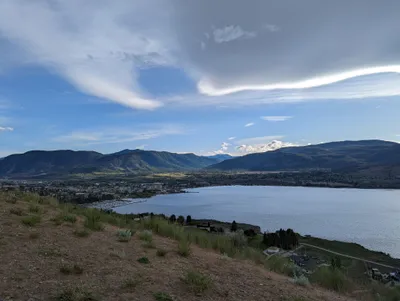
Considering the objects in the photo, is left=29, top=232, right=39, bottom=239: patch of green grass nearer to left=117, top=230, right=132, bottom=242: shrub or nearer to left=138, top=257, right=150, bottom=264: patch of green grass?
left=117, top=230, right=132, bottom=242: shrub

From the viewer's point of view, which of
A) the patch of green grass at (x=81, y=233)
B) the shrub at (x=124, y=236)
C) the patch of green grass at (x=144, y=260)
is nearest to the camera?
the patch of green grass at (x=144, y=260)

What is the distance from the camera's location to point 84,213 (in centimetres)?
1229

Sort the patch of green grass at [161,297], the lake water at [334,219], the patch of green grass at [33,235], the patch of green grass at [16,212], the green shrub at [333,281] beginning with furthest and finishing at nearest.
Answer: the lake water at [334,219] < the patch of green grass at [16,212] < the green shrub at [333,281] < the patch of green grass at [33,235] < the patch of green grass at [161,297]

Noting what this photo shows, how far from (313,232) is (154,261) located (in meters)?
52.3

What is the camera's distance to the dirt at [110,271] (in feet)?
17.5

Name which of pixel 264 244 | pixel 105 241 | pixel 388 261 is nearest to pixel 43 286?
pixel 105 241

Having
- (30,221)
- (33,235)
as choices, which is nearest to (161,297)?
(33,235)

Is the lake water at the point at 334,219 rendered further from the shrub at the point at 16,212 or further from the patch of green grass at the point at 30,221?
the patch of green grass at the point at 30,221

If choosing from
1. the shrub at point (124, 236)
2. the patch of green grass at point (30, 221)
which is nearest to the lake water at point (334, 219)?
the shrub at point (124, 236)

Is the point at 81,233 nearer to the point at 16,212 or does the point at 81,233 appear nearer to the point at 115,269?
the point at 115,269

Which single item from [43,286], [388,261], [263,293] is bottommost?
[388,261]

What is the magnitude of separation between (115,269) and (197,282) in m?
1.54

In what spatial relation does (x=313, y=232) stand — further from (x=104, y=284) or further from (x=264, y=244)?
(x=104, y=284)

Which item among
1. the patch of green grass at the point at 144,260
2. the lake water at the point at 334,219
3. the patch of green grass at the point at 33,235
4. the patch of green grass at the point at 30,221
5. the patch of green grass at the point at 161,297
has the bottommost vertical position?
the lake water at the point at 334,219
